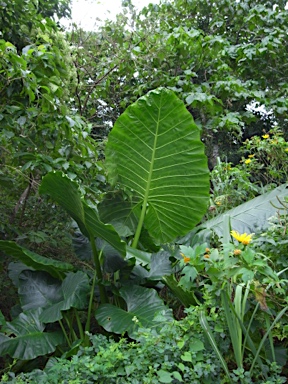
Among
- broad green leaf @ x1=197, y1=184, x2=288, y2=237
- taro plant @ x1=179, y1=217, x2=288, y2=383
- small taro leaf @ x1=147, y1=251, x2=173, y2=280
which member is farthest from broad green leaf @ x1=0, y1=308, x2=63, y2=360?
broad green leaf @ x1=197, y1=184, x2=288, y2=237

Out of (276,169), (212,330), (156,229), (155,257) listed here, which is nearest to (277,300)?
(212,330)

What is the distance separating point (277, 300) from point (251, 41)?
4907mm

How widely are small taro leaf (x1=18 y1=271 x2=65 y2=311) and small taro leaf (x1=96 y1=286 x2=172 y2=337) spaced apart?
1.50ft

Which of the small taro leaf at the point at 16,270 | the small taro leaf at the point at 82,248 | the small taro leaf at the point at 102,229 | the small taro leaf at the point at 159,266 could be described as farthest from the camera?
the small taro leaf at the point at 82,248

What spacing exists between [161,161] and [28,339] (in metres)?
1.31

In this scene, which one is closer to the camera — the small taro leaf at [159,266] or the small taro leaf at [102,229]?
the small taro leaf at [102,229]

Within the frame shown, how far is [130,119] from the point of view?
8.63ft

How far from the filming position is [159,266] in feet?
8.66

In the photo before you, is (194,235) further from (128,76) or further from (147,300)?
(128,76)

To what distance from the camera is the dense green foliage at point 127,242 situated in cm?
166

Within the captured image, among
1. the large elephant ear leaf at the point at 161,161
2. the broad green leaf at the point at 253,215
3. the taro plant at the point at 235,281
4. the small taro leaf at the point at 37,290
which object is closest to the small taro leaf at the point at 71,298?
the small taro leaf at the point at 37,290

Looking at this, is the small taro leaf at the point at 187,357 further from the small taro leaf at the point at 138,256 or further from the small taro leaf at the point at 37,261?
the small taro leaf at the point at 37,261

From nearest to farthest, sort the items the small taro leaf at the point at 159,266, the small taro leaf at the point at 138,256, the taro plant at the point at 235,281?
the taro plant at the point at 235,281 < the small taro leaf at the point at 138,256 < the small taro leaf at the point at 159,266

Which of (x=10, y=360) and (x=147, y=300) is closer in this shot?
(x=147, y=300)
